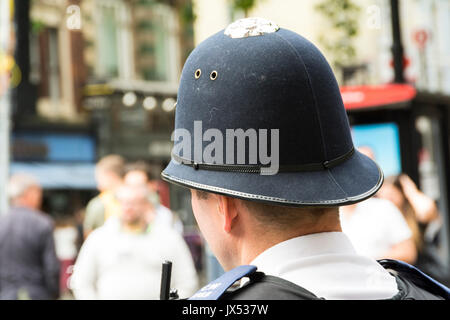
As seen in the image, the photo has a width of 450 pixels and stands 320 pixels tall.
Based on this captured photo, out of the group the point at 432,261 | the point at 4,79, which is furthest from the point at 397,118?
the point at 4,79

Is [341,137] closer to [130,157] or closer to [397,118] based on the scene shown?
[397,118]

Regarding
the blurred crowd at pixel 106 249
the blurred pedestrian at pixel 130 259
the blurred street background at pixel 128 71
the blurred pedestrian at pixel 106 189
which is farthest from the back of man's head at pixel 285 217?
the blurred street background at pixel 128 71

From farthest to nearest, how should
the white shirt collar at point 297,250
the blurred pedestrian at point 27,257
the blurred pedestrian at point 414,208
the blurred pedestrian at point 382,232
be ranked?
the blurred pedestrian at point 414,208, the blurred pedestrian at point 27,257, the blurred pedestrian at point 382,232, the white shirt collar at point 297,250

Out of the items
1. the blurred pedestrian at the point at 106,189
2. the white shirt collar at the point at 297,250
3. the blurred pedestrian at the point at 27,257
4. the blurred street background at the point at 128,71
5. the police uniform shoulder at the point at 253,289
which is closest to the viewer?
the police uniform shoulder at the point at 253,289

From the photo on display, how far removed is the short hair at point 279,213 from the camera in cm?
123

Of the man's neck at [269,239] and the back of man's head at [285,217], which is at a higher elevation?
the back of man's head at [285,217]

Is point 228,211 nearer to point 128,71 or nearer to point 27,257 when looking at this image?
point 27,257

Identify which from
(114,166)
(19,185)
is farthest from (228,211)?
(19,185)

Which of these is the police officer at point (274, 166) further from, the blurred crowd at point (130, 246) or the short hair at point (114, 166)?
the short hair at point (114, 166)

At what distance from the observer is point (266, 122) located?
1.23 metres

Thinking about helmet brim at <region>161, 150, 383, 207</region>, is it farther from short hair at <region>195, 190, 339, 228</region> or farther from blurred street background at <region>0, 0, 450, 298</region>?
blurred street background at <region>0, 0, 450, 298</region>

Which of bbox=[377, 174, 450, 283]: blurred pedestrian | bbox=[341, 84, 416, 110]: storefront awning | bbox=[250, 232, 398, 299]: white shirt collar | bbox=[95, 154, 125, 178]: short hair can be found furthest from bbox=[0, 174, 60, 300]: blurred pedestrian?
bbox=[250, 232, 398, 299]: white shirt collar

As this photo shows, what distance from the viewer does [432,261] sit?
6.52 meters
